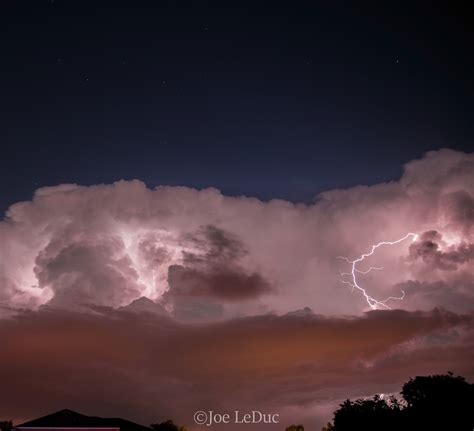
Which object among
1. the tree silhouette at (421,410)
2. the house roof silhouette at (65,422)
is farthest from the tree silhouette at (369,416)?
the house roof silhouette at (65,422)

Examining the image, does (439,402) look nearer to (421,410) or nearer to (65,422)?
(421,410)

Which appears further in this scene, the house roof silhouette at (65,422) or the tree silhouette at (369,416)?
the house roof silhouette at (65,422)

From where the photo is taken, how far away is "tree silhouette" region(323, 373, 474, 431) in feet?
149

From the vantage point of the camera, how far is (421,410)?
4766 centimetres

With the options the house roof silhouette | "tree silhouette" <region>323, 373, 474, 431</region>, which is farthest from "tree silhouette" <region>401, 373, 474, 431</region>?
the house roof silhouette

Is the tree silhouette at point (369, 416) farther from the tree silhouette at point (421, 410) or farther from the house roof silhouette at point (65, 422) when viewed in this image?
the house roof silhouette at point (65, 422)

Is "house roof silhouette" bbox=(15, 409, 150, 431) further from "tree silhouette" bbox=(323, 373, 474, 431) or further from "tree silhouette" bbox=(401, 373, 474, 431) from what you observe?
"tree silhouette" bbox=(401, 373, 474, 431)

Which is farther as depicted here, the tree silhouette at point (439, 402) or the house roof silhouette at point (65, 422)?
the house roof silhouette at point (65, 422)

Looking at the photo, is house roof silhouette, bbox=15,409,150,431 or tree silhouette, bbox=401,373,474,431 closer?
tree silhouette, bbox=401,373,474,431

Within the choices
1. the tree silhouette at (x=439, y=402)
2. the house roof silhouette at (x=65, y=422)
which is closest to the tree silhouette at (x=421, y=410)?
the tree silhouette at (x=439, y=402)

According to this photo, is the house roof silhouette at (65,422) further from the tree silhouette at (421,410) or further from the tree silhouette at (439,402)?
the tree silhouette at (439,402)

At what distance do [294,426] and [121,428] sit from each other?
41672 millimetres

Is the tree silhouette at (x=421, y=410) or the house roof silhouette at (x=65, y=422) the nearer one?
the tree silhouette at (x=421, y=410)

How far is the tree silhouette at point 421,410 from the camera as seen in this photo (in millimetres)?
45375
